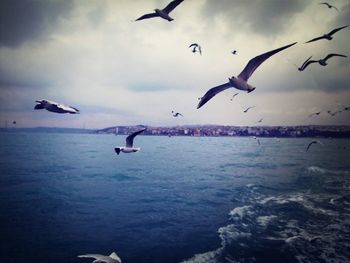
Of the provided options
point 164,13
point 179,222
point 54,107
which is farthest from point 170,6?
point 179,222

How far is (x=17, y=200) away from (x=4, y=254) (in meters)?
8.01

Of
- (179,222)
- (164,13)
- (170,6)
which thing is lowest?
(179,222)

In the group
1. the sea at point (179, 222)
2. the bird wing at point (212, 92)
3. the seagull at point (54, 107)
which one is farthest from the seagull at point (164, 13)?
the sea at point (179, 222)

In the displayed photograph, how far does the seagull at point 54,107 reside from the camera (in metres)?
3.37

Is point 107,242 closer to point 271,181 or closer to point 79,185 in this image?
point 79,185

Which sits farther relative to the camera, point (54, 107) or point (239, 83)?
point (239, 83)

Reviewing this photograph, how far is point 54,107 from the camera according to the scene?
3.49 metres

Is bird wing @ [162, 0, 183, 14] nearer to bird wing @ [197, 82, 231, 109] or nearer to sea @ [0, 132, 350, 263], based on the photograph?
bird wing @ [197, 82, 231, 109]

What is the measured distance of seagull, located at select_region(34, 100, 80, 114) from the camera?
337 centimetres

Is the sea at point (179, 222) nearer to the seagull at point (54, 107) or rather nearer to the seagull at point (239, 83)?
the seagull at point (239, 83)

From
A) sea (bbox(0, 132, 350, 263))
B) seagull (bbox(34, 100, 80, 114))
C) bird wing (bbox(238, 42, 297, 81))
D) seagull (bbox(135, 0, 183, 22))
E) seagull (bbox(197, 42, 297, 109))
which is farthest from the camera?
sea (bbox(0, 132, 350, 263))

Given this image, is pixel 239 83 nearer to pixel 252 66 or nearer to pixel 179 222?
pixel 252 66

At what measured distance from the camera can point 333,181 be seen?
20453 mm

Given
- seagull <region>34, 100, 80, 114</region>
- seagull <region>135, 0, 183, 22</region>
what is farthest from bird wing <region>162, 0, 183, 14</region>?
seagull <region>34, 100, 80, 114</region>
